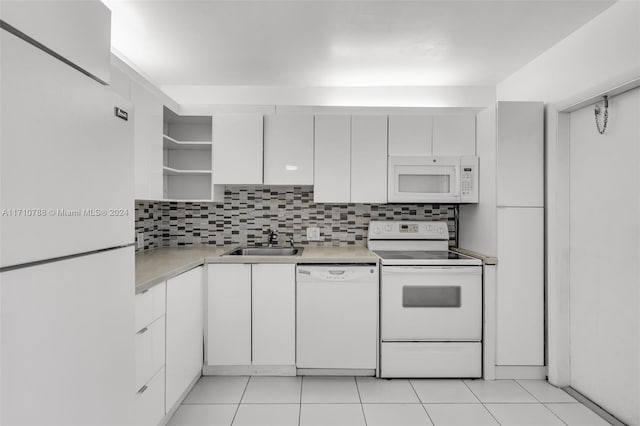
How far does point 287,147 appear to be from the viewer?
9.80 ft

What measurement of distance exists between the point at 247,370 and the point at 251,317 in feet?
1.29

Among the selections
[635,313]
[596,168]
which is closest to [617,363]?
[635,313]

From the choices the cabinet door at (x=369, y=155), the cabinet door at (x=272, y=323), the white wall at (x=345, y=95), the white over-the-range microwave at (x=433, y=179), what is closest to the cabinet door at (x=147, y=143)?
the white wall at (x=345, y=95)

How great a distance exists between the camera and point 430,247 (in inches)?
127

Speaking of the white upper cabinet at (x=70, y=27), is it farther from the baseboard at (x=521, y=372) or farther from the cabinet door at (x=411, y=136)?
the baseboard at (x=521, y=372)

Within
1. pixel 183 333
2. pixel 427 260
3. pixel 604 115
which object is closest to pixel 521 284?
pixel 427 260

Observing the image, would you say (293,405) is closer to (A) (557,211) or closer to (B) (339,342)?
(B) (339,342)

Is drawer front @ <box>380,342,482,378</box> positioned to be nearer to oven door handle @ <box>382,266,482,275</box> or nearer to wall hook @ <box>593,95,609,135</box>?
oven door handle @ <box>382,266,482,275</box>

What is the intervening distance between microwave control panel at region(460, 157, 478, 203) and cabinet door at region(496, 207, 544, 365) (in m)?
0.35

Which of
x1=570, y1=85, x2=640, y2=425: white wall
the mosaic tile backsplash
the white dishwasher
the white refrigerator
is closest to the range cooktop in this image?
the white dishwasher

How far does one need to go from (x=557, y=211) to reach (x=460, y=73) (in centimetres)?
129

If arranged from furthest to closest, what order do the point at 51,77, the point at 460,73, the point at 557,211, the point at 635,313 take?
the point at 460,73, the point at 557,211, the point at 635,313, the point at 51,77

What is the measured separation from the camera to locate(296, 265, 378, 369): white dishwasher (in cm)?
262

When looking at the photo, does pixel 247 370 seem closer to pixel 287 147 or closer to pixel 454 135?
pixel 287 147
